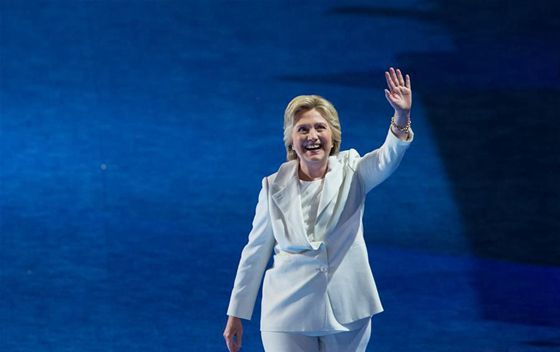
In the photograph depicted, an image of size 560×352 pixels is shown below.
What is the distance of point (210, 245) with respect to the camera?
7.18m

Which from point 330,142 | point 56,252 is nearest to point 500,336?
point 330,142

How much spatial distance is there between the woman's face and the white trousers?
58cm

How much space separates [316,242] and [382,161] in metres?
0.35

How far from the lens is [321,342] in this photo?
387 cm

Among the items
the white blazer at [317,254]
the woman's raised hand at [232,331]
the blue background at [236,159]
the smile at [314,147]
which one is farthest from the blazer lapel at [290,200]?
the blue background at [236,159]

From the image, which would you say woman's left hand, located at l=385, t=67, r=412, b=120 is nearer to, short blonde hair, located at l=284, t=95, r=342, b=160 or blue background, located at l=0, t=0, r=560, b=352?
short blonde hair, located at l=284, t=95, r=342, b=160

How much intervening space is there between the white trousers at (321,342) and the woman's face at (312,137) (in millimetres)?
585

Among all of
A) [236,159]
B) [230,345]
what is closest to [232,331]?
[230,345]

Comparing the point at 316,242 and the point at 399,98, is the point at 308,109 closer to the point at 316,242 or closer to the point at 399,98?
the point at 399,98

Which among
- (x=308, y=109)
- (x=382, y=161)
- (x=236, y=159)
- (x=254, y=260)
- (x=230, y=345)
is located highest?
(x=308, y=109)

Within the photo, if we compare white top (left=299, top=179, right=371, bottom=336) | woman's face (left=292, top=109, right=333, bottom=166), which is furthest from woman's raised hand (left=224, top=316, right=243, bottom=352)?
woman's face (left=292, top=109, right=333, bottom=166)

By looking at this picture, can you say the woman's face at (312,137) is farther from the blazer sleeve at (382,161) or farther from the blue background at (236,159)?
the blue background at (236,159)

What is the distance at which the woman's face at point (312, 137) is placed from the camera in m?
3.96

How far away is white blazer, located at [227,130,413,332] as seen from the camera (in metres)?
3.82
